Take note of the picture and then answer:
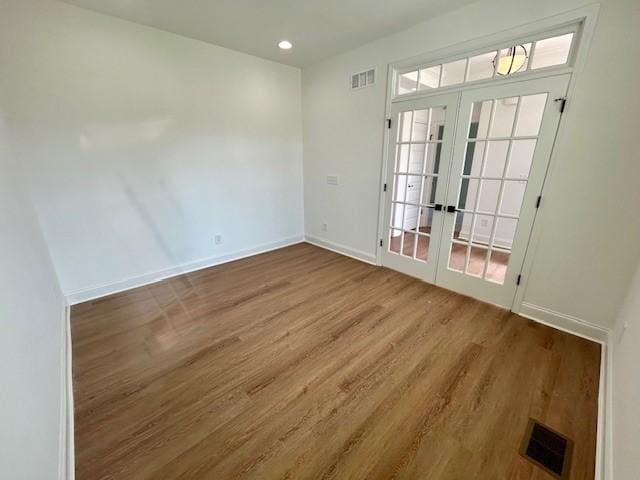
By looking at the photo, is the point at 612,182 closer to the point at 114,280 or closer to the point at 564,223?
the point at 564,223

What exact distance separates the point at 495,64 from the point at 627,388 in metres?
2.53

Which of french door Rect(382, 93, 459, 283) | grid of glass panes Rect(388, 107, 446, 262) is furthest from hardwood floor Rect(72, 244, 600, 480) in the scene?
grid of glass panes Rect(388, 107, 446, 262)

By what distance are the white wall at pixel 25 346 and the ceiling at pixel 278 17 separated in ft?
5.43

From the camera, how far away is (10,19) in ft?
7.22

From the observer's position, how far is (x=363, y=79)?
11.1 ft

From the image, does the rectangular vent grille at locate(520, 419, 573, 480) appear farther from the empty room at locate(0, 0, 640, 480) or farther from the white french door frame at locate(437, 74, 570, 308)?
the white french door frame at locate(437, 74, 570, 308)

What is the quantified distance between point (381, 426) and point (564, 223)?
2171 millimetres

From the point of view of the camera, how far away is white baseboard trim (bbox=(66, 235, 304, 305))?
2.90 m

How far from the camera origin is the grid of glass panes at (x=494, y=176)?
2.47 metres

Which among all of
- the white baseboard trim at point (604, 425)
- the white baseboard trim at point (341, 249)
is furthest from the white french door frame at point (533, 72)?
the white baseboard trim at point (341, 249)

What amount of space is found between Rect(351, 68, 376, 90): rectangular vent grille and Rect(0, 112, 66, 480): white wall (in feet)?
11.1

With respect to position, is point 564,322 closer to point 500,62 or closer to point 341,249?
point 500,62

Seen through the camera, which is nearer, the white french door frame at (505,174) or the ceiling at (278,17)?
the white french door frame at (505,174)

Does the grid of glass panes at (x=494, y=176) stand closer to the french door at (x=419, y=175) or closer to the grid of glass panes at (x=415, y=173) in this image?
the french door at (x=419, y=175)
